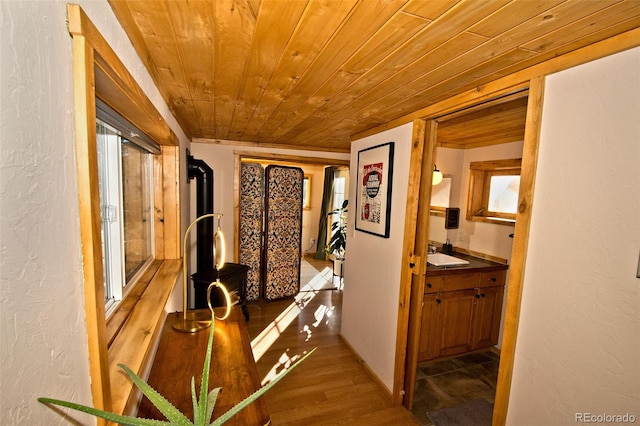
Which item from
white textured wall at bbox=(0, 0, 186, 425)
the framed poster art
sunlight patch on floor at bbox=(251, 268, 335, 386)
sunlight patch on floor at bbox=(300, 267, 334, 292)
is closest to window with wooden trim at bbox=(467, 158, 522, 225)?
the framed poster art

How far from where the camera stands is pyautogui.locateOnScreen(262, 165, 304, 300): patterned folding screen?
4047 millimetres

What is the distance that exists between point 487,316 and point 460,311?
380 millimetres

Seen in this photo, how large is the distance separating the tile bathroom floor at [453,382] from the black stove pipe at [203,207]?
2.34 meters

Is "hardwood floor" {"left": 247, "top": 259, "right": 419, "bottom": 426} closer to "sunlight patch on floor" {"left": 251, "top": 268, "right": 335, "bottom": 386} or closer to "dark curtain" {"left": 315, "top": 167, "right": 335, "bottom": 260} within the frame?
"sunlight patch on floor" {"left": 251, "top": 268, "right": 335, "bottom": 386}

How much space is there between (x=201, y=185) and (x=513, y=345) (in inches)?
111

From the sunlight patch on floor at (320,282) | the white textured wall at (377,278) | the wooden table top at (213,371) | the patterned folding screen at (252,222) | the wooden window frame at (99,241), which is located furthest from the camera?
the sunlight patch on floor at (320,282)

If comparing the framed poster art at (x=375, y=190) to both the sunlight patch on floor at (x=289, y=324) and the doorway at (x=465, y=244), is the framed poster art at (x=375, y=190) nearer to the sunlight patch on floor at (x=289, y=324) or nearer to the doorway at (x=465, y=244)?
the doorway at (x=465, y=244)

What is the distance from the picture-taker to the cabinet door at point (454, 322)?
2613 millimetres

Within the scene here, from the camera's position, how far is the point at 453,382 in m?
2.46

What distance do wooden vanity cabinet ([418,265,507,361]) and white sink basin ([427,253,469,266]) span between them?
0.10 meters

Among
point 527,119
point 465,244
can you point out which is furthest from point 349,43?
point 465,244

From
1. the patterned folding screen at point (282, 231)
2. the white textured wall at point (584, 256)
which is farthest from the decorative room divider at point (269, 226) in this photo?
the white textured wall at point (584, 256)

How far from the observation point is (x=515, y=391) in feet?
4.27

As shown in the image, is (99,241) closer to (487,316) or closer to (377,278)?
(377,278)
